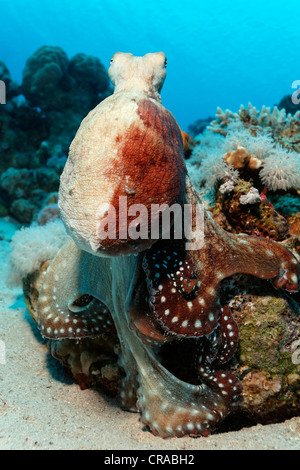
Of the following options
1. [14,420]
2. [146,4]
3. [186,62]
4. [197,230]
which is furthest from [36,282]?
[186,62]

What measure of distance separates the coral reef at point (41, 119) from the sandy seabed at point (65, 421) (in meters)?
7.43

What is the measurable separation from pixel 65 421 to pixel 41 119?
12.9 meters

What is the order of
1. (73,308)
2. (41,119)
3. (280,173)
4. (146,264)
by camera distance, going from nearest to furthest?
1. (146,264)
2. (73,308)
3. (280,173)
4. (41,119)

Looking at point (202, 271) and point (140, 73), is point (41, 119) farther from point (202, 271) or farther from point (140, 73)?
point (202, 271)

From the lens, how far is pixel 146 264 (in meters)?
1.93

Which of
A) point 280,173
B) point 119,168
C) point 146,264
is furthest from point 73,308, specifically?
point 280,173

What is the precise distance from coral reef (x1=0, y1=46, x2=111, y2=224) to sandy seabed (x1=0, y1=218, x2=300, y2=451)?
7.43 meters

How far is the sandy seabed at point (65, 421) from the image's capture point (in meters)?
2.01

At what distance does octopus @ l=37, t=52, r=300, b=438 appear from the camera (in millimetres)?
1529

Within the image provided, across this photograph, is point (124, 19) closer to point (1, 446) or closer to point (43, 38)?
point (43, 38)

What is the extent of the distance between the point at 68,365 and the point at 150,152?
2.44m

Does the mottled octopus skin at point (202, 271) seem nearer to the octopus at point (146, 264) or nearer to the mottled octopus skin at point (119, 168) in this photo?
the octopus at point (146, 264)

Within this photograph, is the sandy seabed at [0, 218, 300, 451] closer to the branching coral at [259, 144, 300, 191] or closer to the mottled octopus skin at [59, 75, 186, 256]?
the mottled octopus skin at [59, 75, 186, 256]

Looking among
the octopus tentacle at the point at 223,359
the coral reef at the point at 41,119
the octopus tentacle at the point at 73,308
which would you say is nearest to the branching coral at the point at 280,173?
the octopus tentacle at the point at 223,359
